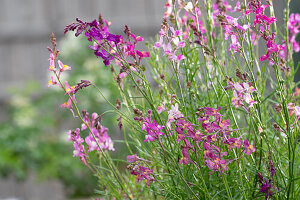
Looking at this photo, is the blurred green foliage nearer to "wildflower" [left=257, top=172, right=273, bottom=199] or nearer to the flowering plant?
the flowering plant

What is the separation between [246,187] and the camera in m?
0.85

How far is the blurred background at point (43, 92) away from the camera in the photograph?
374cm

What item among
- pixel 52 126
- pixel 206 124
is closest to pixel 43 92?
pixel 52 126

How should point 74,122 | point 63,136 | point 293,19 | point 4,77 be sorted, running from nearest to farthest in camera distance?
point 293,19, point 63,136, point 74,122, point 4,77

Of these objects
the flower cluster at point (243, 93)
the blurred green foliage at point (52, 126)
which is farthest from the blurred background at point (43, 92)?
the flower cluster at point (243, 93)

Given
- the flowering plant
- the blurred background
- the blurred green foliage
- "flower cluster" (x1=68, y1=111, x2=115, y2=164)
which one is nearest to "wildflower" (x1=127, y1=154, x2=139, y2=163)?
the flowering plant

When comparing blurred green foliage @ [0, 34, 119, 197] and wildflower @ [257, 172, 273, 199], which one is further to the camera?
blurred green foliage @ [0, 34, 119, 197]

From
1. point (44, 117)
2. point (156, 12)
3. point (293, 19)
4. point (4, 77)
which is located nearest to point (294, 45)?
point (293, 19)

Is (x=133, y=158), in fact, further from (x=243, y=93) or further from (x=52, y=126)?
(x=52, y=126)

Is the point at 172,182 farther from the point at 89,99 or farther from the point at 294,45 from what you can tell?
the point at 89,99

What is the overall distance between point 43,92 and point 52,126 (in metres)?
0.35

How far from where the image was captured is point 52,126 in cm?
398

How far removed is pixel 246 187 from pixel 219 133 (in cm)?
14

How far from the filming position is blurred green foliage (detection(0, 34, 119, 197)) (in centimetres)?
370
